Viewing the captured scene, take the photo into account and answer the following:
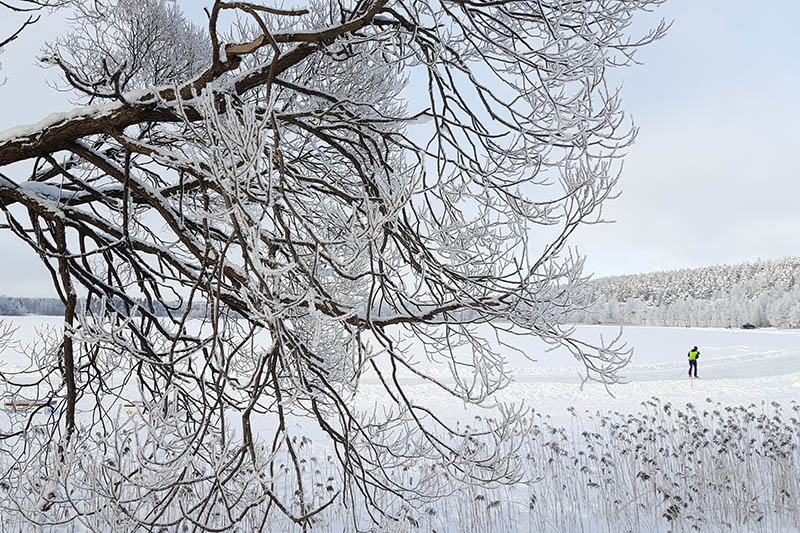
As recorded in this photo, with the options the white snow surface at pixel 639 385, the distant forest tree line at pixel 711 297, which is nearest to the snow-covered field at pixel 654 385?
the white snow surface at pixel 639 385

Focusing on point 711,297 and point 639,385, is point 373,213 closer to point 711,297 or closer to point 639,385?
point 639,385

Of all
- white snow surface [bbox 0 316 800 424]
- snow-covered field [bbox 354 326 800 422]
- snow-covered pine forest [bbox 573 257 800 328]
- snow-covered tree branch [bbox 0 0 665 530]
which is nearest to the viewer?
snow-covered tree branch [bbox 0 0 665 530]

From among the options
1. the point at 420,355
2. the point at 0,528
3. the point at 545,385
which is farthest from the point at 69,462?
the point at 420,355

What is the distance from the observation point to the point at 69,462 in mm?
2225

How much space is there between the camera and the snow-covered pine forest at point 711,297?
6362cm

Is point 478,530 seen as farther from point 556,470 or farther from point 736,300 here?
point 736,300

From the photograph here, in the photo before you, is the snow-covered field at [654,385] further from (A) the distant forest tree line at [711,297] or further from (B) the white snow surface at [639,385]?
(A) the distant forest tree line at [711,297]

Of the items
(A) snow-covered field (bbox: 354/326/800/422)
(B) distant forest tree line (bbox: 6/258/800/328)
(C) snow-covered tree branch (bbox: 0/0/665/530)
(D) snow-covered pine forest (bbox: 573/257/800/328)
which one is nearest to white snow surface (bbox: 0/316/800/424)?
(A) snow-covered field (bbox: 354/326/800/422)

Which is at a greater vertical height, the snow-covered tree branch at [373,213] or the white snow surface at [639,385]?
the snow-covered tree branch at [373,213]

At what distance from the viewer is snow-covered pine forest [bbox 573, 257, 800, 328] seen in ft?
209

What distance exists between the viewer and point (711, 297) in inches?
3093

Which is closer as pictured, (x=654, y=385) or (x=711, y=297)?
(x=654, y=385)

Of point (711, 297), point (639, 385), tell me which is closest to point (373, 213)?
point (639, 385)

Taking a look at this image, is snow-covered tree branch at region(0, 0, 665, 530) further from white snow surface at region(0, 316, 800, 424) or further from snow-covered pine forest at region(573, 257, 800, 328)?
snow-covered pine forest at region(573, 257, 800, 328)
